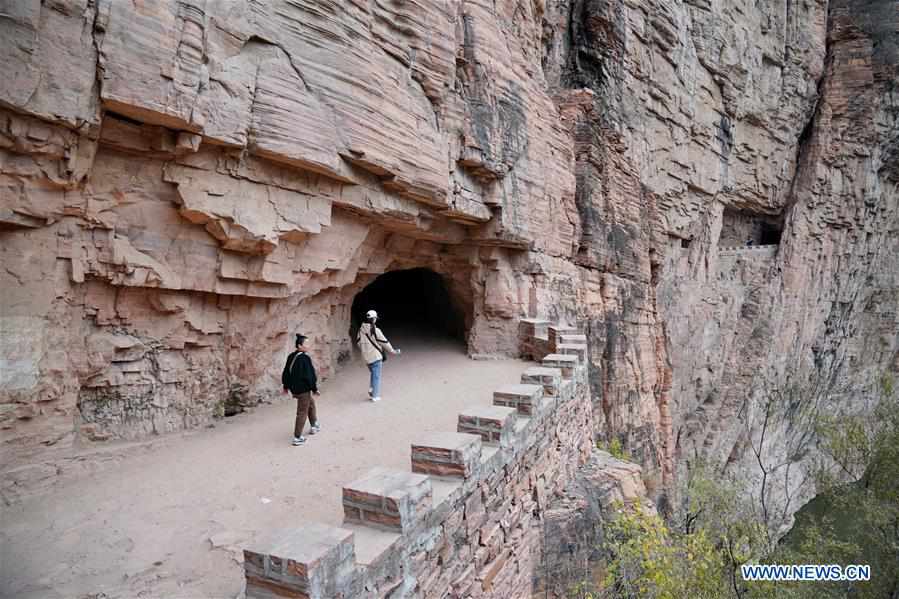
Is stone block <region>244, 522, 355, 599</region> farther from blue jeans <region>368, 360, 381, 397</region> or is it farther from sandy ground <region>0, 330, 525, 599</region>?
blue jeans <region>368, 360, 381, 397</region>

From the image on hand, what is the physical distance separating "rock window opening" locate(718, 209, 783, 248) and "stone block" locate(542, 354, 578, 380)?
16.0 m

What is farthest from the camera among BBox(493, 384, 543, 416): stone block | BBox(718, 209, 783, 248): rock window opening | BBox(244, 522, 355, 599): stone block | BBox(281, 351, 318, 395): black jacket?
BBox(718, 209, 783, 248): rock window opening

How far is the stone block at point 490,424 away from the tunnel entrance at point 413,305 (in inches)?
251

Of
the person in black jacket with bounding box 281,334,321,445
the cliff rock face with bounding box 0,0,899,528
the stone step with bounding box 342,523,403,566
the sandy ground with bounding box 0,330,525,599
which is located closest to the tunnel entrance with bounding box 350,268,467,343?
the cliff rock face with bounding box 0,0,899,528

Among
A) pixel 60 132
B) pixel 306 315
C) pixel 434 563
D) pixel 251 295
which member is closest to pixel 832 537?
pixel 434 563

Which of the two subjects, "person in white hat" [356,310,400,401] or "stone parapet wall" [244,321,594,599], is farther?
"person in white hat" [356,310,400,401]

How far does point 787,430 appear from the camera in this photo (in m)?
20.4

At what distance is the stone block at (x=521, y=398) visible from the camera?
18.6ft

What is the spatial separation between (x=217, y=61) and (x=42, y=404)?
382cm

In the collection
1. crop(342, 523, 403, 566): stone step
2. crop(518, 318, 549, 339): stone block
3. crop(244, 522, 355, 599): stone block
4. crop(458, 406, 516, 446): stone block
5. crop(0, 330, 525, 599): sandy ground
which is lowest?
crop(0, 330, 525, 599): sandy ground

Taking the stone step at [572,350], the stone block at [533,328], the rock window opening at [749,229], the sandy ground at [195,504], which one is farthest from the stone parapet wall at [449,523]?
the rock window opening at [749,229]

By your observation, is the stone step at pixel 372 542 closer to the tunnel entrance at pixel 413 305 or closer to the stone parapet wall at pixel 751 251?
the tunnel entrance at pixel 413 305

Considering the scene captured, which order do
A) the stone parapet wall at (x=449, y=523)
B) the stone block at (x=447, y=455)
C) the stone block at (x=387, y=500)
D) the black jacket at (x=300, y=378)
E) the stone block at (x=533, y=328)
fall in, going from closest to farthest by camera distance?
the stone parapet wall at (x=449, y=523) → the stone block at (x=387, y=500) → the stone block at (x=447, y=455) → the black jacket at (x=300, y=378) → the stone block at (x=533, y=328)

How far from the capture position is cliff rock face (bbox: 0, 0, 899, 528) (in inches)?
170
